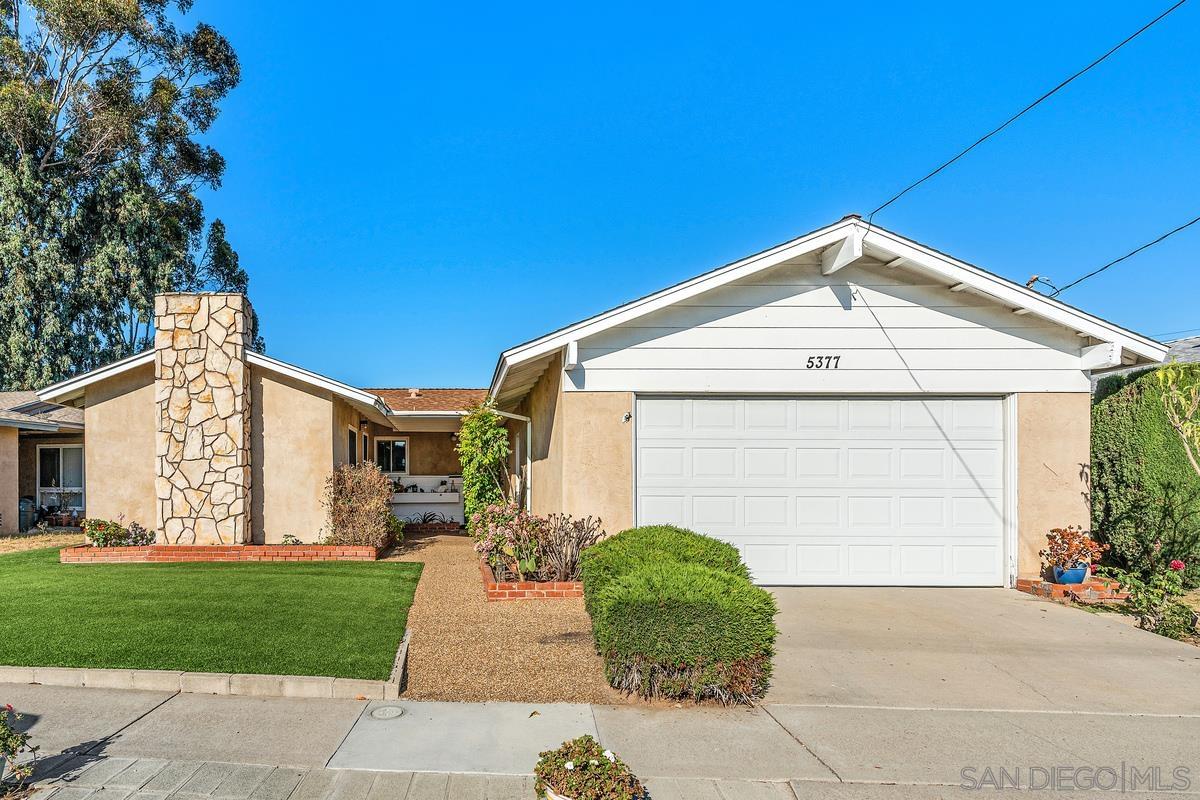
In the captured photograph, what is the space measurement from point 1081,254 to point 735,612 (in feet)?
40.3

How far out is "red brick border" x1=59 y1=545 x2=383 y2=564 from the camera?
35.5ft

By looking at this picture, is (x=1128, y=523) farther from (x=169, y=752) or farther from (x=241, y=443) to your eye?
(x=241, y=443)

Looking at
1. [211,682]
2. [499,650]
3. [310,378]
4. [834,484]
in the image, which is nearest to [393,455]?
[310,378]

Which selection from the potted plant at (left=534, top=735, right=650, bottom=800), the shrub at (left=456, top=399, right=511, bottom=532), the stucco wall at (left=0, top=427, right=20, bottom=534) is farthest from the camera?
the stucco wall at (left=0, top=427, right=20, bottom=534)

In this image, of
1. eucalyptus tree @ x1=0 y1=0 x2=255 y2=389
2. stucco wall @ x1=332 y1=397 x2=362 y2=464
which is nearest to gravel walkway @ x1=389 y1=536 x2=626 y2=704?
stucco wall @ x1=332 y1=397 x2=362 y2=464

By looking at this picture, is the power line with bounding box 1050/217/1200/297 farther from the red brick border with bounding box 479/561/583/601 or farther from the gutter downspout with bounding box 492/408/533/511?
the gutter downspout with bounding box 492/408/533/511

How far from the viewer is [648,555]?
6.51 m

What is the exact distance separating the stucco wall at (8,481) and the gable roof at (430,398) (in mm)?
8030

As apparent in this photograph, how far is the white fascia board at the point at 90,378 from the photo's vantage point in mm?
11586

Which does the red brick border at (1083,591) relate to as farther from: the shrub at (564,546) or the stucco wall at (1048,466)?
the shrub at (564,546)

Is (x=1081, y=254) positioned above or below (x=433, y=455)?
above

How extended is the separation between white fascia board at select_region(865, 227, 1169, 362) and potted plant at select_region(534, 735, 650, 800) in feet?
24.2

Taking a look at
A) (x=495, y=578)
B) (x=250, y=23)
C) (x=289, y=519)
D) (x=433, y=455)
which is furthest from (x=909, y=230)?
(x=250, y=23)

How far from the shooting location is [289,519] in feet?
39.4
